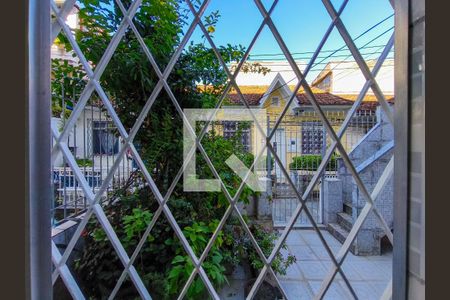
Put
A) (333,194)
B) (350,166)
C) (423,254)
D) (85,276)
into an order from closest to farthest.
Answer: (423,254)
(350,166)
(85,276)
(333,194)

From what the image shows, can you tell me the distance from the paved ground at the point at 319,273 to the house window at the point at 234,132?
2.07 ft

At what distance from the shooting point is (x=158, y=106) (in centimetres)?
122

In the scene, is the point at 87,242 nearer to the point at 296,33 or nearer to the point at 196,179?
the point at 196,179

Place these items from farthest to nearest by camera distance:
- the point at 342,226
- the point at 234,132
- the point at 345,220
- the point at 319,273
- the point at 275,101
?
the point at 345,220 < the point at 342,226 < the point at 319,273 < the point at 234,132 < the point at 275,101

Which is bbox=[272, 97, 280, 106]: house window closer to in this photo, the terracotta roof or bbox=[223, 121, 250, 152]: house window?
the terracotta roof

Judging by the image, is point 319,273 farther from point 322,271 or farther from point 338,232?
point 338,232

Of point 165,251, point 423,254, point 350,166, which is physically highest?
point 350,166

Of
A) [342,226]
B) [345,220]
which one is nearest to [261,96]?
Answer: [342,226]

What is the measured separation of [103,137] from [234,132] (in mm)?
793

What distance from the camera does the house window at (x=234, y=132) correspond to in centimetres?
122

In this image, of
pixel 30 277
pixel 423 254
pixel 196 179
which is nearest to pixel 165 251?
pixel 196 179

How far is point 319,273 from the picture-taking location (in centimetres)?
162

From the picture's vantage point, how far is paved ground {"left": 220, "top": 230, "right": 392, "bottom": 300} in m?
1.21

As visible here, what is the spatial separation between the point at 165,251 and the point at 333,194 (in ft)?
6.71
